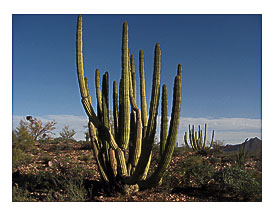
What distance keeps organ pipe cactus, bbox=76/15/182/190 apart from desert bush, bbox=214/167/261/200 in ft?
6.37

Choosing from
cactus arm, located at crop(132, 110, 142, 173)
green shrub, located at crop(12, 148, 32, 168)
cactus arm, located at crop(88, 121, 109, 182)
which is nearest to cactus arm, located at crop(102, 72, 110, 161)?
cactus arm, located at crop(88, 121, 109, 182)

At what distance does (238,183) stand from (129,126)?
3.30m

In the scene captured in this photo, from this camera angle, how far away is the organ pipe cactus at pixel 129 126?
20.6 ft

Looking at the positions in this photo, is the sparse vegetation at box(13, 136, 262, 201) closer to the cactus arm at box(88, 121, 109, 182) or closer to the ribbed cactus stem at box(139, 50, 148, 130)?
the cactus arm at box(88, 121, 109, 182)

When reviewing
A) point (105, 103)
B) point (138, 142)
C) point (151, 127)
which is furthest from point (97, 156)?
point (151, 127)

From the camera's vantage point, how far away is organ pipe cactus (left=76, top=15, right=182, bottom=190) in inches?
247

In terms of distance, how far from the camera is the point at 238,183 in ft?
23.8

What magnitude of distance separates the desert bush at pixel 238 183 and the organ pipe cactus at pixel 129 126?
6.37 feet

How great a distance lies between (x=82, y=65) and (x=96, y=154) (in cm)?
234

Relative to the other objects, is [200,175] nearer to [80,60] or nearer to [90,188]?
[90,188]

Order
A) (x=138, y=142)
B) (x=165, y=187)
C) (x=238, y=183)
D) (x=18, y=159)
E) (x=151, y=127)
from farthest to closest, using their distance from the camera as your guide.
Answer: (x=18, y=159)
(x=238, y=183)
(x=165, y=187)
(x=138, y=142)
(x=151, y=127)

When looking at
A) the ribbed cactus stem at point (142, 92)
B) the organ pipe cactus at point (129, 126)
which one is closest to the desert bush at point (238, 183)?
the organ pipe cactus at point (129, 126)
